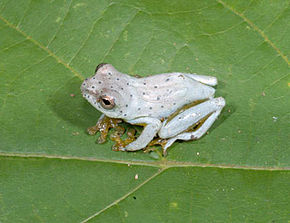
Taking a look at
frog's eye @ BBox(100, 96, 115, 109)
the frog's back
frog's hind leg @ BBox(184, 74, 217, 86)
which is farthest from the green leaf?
frog's eye @ BBox(100, 96, 115, 109)

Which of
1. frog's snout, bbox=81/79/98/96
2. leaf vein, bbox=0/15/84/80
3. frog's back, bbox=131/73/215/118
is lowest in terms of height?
frog's snout, bbox=81/79/98/96

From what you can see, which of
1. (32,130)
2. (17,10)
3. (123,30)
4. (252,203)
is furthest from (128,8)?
(252,203)

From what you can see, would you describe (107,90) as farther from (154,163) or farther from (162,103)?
(154,163)

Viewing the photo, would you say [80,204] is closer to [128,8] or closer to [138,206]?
[138,206]

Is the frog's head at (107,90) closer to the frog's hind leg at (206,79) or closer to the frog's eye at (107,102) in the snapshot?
the frog's eye at (107,102)

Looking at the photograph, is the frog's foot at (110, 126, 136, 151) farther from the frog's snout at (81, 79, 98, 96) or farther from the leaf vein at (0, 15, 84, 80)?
the leaf vein at (0, 15, 84, 80)

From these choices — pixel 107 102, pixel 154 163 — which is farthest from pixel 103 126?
pixel 154 163

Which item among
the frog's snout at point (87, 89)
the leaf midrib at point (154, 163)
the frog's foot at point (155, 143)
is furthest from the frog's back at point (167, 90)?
the leaf midrib at point (154, 163)
